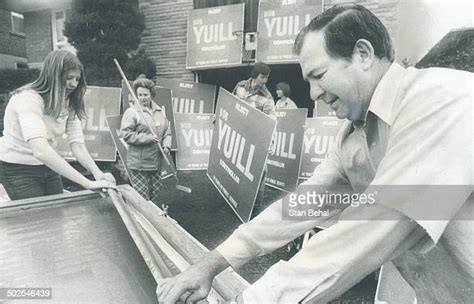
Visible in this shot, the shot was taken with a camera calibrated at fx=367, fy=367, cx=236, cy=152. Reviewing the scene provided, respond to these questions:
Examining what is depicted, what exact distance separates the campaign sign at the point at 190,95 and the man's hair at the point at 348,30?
4522mm

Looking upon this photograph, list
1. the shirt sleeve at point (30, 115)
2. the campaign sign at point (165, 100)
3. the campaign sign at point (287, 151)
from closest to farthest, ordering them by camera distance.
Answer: the shirt sleeve at point (30, 115), the campaign sign at point (287, 151), the campaign sign at point (165, 100)

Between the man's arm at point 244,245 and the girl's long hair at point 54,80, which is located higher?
the girl's long hair at point 54,80

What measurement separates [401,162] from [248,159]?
6.39ft

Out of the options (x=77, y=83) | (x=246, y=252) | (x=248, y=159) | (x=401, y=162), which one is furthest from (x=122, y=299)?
(x=248, y=159)

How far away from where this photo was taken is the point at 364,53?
2.52ft

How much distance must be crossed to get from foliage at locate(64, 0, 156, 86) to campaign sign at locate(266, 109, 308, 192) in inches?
119

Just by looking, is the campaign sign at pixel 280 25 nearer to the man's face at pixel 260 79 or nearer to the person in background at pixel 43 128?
the man's face at pixel 260 79

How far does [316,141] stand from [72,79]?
2.27 m

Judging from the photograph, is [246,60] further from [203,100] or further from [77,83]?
[77,83]

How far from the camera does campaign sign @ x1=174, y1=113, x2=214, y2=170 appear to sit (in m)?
4.21

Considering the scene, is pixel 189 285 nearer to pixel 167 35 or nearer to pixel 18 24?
pixel 167 35

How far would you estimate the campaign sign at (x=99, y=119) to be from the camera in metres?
4.82

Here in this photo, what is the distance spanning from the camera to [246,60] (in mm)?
5355

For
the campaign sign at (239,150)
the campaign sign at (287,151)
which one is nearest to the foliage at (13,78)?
the campaign sign at (239,150)
